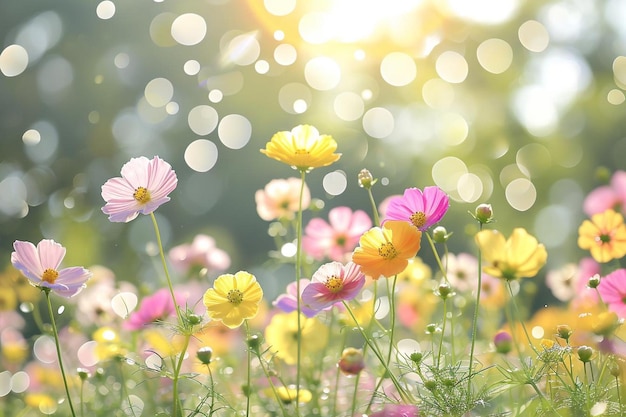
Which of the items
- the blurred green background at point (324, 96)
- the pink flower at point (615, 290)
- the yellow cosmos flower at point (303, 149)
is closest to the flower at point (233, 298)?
the yellow cosmos flower at point (303, 149)

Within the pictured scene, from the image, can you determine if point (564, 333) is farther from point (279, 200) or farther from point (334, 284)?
point (279, 200)

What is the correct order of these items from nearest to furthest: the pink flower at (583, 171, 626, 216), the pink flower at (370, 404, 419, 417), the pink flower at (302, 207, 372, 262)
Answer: the pink flower at (370, 404, 419, 417)
the pink flower at (302, 207, 372, 262)
the pink flower at (583, 171, 626, 216)

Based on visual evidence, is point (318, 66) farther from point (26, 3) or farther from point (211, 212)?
point (26, 3)

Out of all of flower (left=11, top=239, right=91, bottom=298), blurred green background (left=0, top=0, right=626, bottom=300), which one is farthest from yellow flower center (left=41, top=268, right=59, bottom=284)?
blurred green background (left=0, top=0, right=626, bottom=300)

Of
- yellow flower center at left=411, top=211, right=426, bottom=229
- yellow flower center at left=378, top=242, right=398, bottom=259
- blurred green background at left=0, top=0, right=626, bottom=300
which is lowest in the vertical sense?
blurred green background at left=0, top=0, right=626, bottom=300

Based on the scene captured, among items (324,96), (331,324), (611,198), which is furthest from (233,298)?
(324,96)

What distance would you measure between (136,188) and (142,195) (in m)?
0.01

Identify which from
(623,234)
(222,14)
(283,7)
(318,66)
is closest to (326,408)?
(623,234)

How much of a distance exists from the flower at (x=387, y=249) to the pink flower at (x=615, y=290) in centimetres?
26

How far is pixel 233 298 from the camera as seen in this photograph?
599 millimetres

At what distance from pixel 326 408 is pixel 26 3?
3207 millimetres

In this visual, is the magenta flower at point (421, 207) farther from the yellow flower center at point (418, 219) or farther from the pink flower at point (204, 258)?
the pink flower at point (204, 258)

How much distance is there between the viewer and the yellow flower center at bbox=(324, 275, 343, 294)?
1.97ft

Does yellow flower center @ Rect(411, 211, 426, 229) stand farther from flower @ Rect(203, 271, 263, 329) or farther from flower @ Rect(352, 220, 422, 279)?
flower @ Rect(203, 271, 263, 329)
